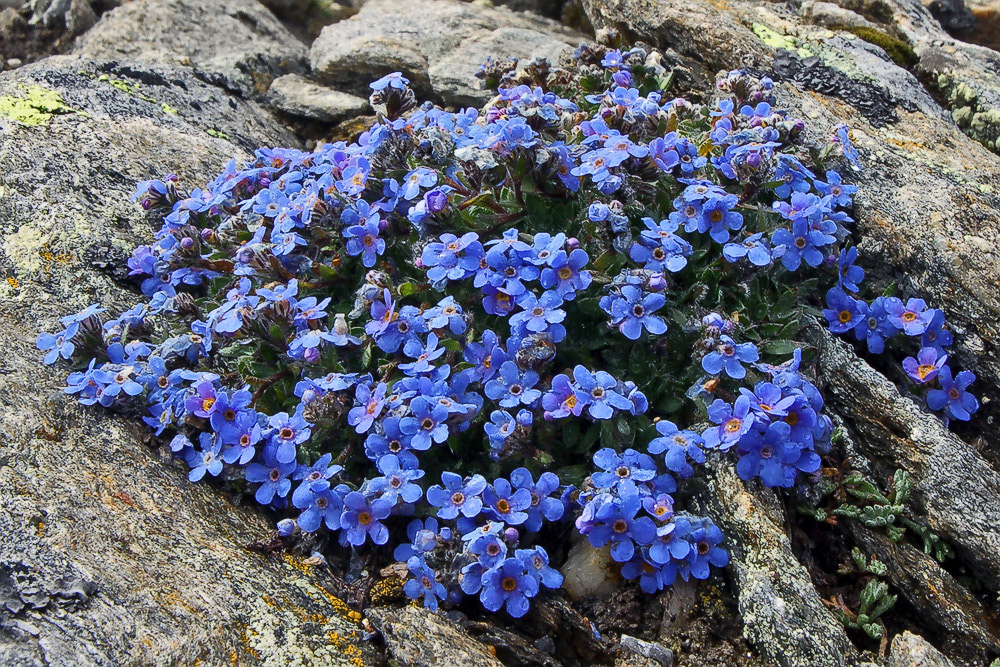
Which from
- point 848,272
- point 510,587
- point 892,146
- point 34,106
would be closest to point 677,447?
point 510,587

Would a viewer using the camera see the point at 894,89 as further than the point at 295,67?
No

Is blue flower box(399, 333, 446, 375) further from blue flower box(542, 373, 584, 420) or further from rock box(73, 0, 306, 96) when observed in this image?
rock box(73, 0, 306, 96)

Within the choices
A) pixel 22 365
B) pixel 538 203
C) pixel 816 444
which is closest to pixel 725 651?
pixel 816 444

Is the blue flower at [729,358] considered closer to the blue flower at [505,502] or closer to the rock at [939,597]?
the rock at [939,597]

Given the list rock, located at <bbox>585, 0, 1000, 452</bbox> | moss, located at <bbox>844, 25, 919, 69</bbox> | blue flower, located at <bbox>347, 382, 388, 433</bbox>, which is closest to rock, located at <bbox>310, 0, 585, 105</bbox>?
rock, located at <bbox>585, 0, 1000, 452</bbox>

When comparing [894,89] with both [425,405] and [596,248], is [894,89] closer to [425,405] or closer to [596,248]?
[596,248]
